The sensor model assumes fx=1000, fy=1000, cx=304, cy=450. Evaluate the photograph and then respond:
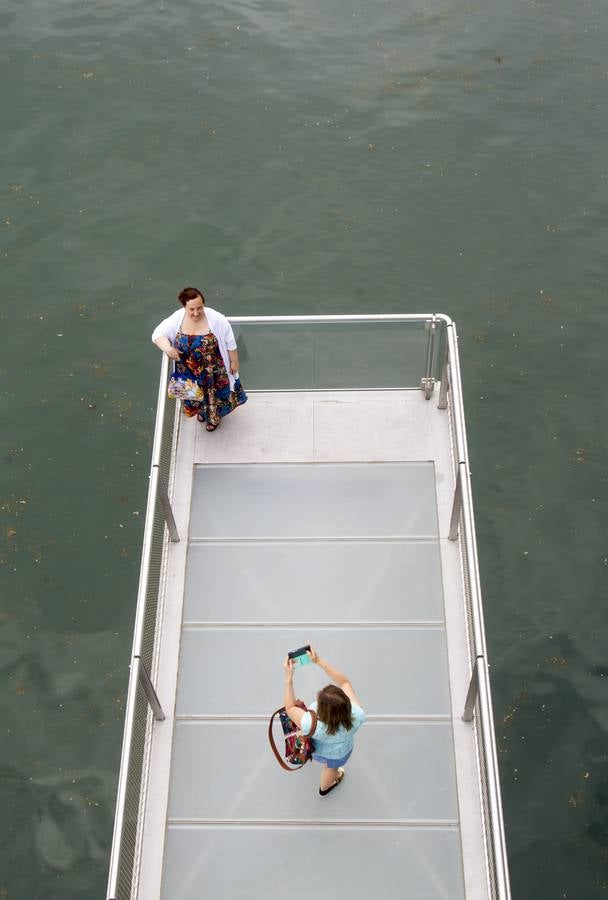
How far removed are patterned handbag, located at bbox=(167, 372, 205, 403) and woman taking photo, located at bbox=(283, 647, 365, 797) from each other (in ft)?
9.47

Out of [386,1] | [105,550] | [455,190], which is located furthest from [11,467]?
[386,1]

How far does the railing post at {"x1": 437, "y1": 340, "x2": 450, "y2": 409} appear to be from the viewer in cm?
916

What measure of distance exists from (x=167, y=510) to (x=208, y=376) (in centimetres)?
127

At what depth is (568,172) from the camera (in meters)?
15.3

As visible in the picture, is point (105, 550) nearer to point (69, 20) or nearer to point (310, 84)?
point (310, 84)

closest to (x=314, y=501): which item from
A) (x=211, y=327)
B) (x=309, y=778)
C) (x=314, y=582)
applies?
(x=314, y=582)

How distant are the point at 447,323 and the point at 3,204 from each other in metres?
9.04

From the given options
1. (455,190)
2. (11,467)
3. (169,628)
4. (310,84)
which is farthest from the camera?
(310,84)

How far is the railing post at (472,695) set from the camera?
275 inches

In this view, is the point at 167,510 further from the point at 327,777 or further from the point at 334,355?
the point at 327,777

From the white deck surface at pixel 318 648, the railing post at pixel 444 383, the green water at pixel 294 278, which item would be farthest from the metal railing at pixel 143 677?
the green water at pixel 294 278

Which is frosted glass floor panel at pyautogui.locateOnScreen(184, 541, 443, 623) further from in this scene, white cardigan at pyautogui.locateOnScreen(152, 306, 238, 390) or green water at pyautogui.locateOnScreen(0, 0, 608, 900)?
green water at pyautogui.locateOnScreen(0, 0, 608, 900)

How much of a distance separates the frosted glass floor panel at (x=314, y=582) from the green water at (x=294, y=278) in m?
2.58

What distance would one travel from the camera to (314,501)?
905 centimetres
